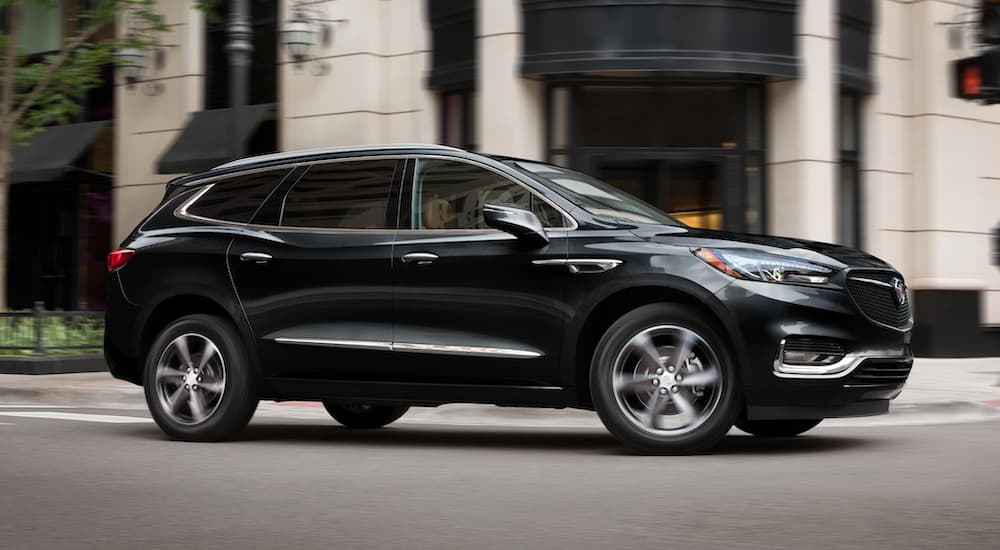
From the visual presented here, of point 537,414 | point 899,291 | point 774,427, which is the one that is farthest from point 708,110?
point 899,291

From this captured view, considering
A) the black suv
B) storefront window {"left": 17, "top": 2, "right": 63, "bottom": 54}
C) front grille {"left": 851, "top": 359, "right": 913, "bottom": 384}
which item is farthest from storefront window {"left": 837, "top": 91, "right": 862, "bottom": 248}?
storefront window {"left": 17, "top": 2, "right": 63, "bottom": 54}

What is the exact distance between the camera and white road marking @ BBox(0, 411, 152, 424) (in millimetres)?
10328

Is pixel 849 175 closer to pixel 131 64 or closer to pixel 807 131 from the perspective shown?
pixel 807 131

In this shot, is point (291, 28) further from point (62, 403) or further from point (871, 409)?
point (871, 409)

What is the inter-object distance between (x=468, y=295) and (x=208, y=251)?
70.7 inches

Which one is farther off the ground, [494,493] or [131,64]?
[131,64]

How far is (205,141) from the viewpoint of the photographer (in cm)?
2125

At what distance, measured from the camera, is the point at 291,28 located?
19531mm

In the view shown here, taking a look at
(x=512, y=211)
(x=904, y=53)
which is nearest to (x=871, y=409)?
(x=512, y=211)

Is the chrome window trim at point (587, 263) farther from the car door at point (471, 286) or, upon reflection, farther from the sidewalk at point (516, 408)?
the sidewalk at point (516, 408)

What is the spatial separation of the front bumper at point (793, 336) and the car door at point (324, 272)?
6.60 feet

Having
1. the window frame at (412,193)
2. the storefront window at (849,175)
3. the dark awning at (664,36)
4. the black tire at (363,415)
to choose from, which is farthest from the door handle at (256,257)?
the storefront window at (849,175)

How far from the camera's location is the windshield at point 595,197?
25.8 ft

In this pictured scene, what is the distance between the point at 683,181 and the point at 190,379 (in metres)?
9.95
